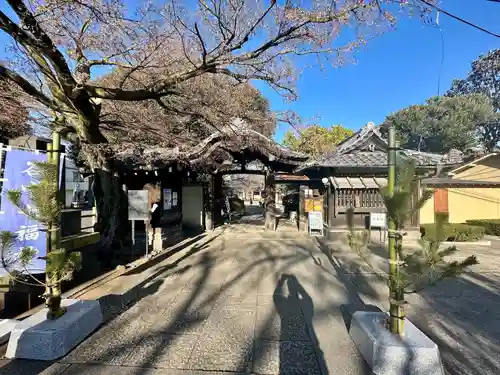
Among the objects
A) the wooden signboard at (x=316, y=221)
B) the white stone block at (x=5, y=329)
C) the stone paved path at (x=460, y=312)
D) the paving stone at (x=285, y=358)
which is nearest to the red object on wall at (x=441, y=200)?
the wooden signboard at (x=316, y=221)

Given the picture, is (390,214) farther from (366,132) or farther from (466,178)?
(466,178)

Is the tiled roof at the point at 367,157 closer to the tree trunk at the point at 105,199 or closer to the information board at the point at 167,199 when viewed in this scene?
the information board at the point at 167,199

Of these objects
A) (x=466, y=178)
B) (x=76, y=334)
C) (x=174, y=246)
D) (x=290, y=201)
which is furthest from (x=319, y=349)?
(x=290, y=201)

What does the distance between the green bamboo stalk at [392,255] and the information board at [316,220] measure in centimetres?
873

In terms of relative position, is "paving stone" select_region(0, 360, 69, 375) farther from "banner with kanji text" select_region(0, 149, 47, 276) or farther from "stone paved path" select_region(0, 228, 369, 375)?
"banner with kanji text" select_region(0, 149, 47, 276)

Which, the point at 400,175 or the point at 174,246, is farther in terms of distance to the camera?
the point at 174,246

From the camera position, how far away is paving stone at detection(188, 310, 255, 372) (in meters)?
2.95

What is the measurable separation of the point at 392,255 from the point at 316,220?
8826mm

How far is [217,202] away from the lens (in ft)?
48.8

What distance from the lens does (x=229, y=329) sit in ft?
12.3

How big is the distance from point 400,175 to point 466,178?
1529cm

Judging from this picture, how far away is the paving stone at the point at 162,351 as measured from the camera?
2.95 meters

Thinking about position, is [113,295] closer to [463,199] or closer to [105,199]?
[105,199]

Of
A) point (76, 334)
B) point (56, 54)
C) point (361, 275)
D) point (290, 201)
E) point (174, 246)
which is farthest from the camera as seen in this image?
point (290, 201)
